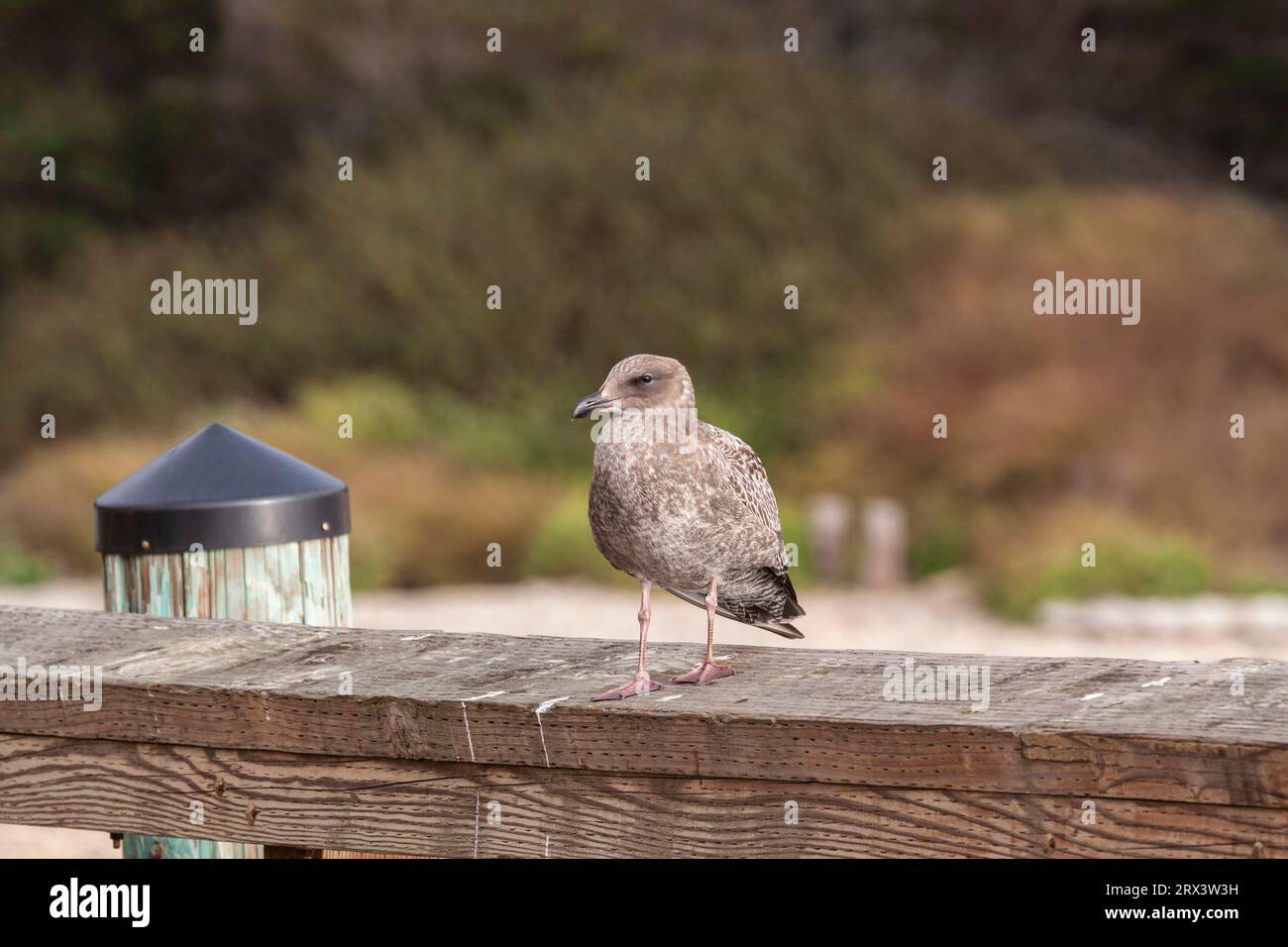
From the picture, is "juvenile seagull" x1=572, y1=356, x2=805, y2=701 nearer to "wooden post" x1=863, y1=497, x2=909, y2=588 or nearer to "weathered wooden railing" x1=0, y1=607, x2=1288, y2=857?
"weathered wooden railing" x1=0, y1=607, x2=1288, y2=857

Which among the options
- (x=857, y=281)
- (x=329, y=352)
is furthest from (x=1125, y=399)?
(x=329, y=352)

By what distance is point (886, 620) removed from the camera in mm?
10344

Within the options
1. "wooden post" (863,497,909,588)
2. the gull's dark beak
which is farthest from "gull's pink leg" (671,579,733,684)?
"wooden post" (863,497,909,588)

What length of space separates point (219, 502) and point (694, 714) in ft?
4.90

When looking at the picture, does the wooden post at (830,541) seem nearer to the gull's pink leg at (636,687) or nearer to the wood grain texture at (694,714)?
the wood grain texture at (694,714)

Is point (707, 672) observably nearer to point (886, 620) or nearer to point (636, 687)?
point (636, 687)

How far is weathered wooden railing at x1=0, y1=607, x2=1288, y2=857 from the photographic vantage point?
6.40ft

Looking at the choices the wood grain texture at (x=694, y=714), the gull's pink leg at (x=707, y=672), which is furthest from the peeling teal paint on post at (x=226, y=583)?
the gull's pink leg at (x=707, y=672)

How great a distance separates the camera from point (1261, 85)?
22.1 meters

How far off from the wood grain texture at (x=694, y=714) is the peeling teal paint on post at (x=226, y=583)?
19.0 inches

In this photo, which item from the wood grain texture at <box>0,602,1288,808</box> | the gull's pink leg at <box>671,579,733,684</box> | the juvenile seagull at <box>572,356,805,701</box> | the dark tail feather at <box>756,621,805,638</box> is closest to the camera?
the wood grain texture at <box>0,602,1288,808</box>

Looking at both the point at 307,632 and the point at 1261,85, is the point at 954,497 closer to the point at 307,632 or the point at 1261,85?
the point at 307,632

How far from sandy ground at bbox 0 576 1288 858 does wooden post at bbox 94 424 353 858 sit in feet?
19.7

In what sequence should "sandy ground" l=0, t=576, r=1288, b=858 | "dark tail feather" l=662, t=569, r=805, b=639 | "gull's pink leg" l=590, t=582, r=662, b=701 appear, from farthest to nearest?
"sandy ground" l=0, t=576, r=1288, b=858 → "dark tail feather" l=662, t=569, r=805, b=639 → "gull's pink leg" l=590, t=582, r=662, b=701
